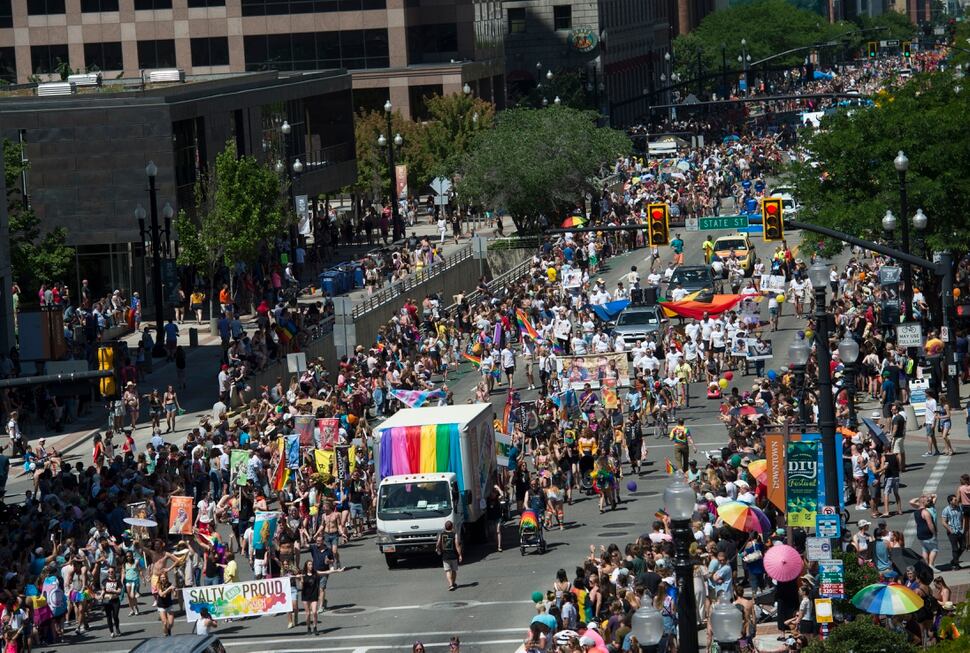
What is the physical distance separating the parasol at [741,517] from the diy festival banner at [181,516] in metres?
10.8

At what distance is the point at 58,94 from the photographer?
69.4m

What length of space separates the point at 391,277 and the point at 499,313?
13233mm

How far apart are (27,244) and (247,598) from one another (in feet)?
112

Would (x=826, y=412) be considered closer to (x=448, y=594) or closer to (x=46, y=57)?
(x=448, y=594)

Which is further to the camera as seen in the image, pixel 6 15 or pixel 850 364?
pixel 6 15

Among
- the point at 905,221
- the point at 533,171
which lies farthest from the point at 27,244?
the point at 905,221

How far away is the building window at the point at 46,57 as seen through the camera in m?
102

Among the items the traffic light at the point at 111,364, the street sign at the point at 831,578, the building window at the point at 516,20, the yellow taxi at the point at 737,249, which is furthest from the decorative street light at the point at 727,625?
the building window at the point at 516,20

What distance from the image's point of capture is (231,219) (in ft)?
206

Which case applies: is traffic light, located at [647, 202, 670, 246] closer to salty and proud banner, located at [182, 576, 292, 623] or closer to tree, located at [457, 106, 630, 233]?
salty and proud banner, located at [182, 576, 292, 623]

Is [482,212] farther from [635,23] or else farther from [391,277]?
[635,23]

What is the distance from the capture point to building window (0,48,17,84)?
103 metres

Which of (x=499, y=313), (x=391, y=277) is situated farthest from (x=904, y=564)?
(x=391, y=277)

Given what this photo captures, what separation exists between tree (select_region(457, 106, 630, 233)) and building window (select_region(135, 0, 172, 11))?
2875 cm
